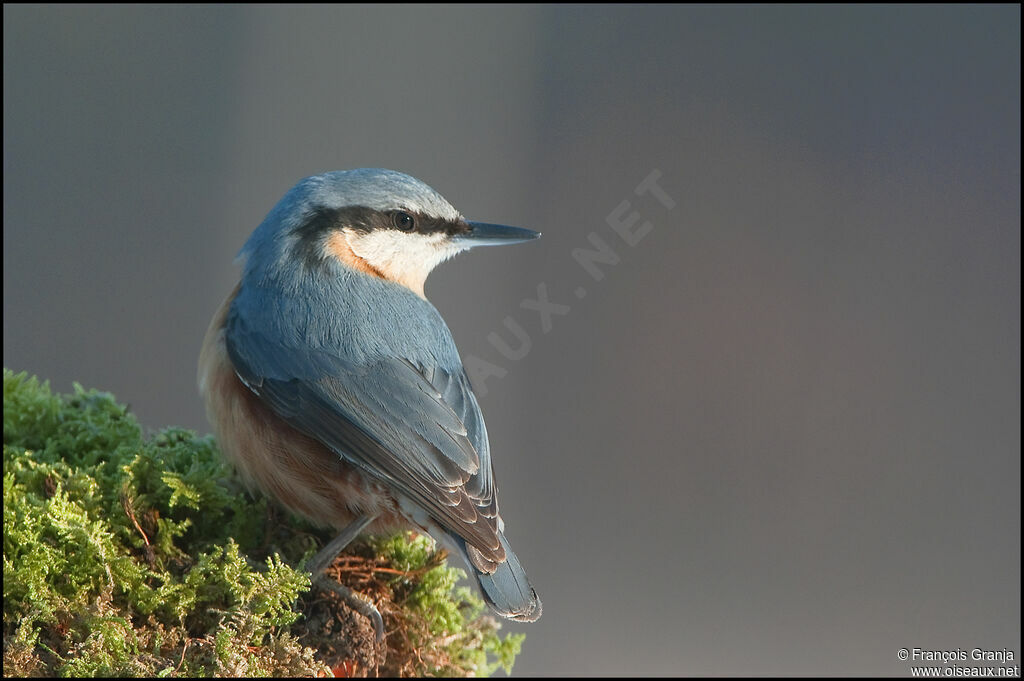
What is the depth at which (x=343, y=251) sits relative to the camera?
2156 mm

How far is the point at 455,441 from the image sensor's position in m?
1.79

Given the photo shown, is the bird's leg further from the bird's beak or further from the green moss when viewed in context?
the bird's beak

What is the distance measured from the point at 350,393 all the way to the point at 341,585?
0.38 metres

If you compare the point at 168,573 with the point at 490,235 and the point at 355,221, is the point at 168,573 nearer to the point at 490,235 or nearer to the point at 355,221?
the point at 355,221

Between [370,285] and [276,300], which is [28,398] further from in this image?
[370,285]

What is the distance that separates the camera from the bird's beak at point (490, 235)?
2285 millimetres

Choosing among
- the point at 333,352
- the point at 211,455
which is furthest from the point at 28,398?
the point at 333,352

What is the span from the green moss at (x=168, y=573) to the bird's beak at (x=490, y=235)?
0.79m

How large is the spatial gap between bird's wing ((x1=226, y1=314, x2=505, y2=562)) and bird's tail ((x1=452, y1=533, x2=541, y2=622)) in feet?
0.11

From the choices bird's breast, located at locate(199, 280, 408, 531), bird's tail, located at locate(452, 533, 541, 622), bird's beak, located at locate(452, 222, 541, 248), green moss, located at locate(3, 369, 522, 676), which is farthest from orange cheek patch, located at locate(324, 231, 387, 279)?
bird's tail, located at locate(452, 533, 541, 622)

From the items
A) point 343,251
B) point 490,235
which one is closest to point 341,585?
point 343,251

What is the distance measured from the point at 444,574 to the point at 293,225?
89cm

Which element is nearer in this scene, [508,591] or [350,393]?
[508,591]

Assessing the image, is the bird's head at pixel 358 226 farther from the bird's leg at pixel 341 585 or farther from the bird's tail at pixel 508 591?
the bird's tail at pixel 508 591
